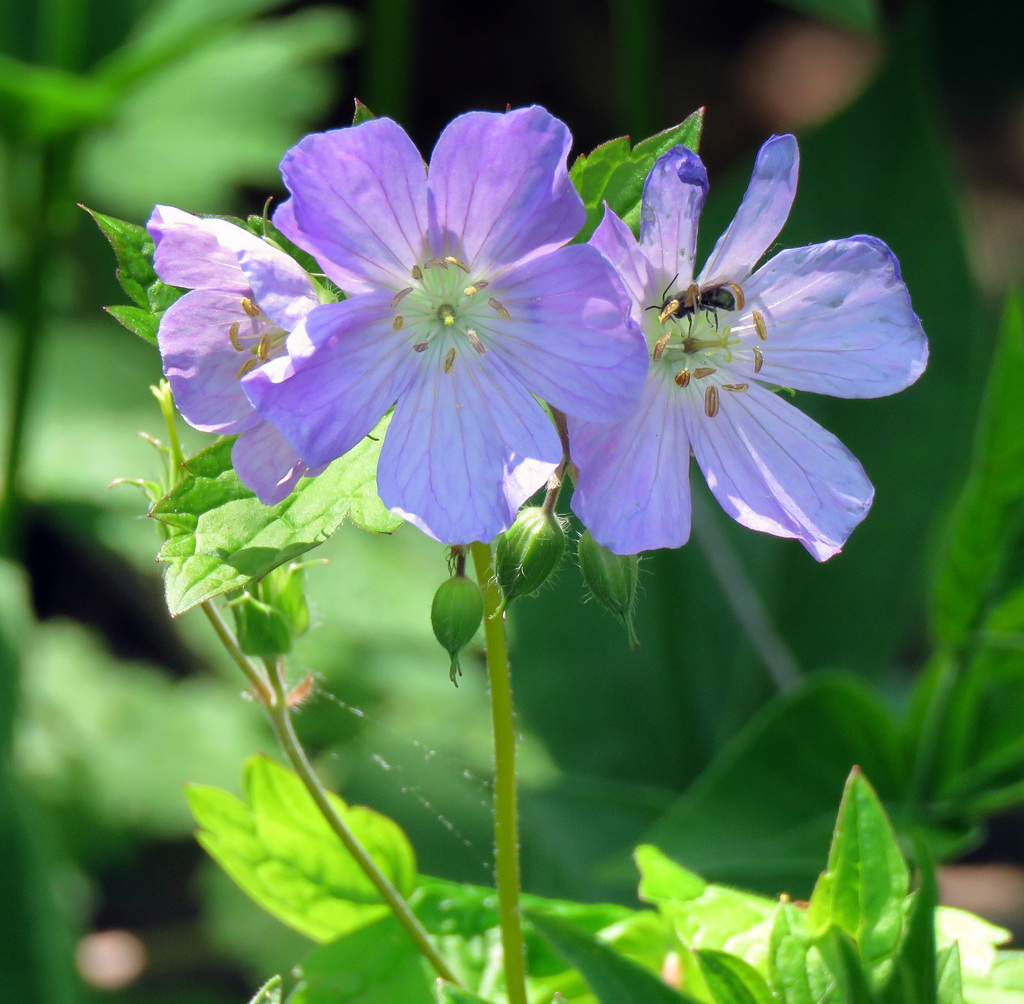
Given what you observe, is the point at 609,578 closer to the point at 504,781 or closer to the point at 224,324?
the point at 504,781

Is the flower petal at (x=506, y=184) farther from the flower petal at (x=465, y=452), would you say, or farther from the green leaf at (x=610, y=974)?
the green leaf at (x=610, y=974)

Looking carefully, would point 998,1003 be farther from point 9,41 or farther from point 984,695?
point 9,41

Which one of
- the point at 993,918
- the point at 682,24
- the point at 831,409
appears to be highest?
the point at 682,24

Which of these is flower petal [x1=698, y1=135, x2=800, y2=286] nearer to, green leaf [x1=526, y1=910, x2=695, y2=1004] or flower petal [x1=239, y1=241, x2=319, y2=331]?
flower petal [x1=239, y1=241, x2=319, y2=331]

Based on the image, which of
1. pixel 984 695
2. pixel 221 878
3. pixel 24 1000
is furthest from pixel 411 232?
pixel 221 878

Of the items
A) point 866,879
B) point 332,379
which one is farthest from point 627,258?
point 866,879

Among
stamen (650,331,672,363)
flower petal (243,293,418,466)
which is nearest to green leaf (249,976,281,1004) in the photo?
flower petal (243,293,418,466)

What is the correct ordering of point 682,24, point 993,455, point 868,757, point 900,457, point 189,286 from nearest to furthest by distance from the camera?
1. point 189,286
2. point 993,455
3. point 868,757
4. point 900,457
5. point 682,24
